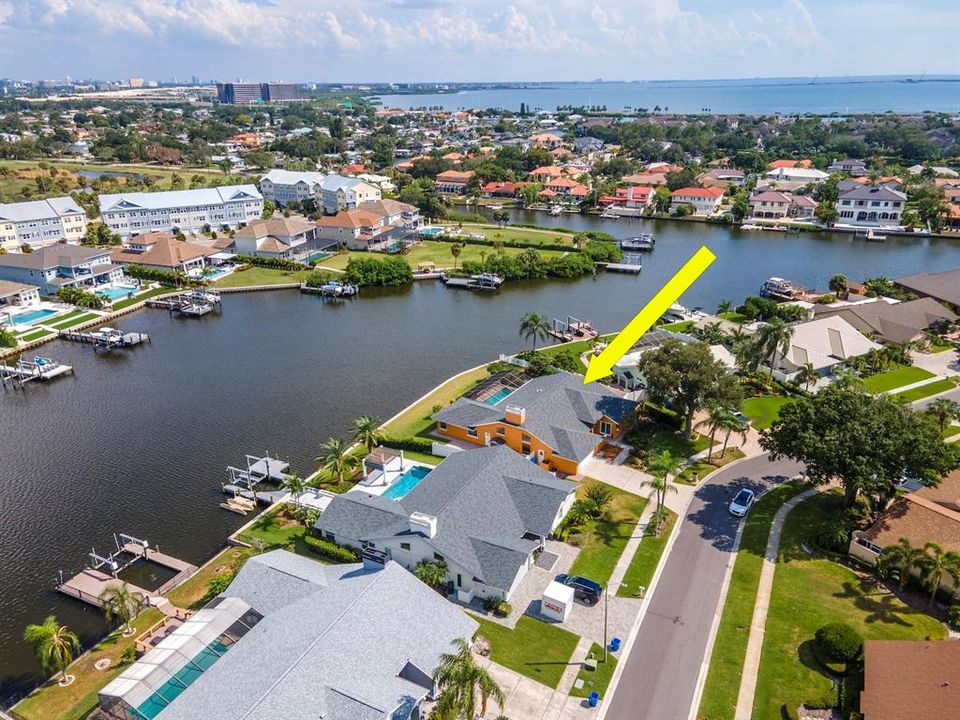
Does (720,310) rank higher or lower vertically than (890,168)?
lower

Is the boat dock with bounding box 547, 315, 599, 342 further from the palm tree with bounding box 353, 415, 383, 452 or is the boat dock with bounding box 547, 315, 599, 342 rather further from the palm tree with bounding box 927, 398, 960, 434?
the palm tree with bounding box 927, 398, 960, 434

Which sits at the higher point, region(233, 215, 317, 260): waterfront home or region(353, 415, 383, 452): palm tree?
region(233, 215, 317, 260): waterfront home

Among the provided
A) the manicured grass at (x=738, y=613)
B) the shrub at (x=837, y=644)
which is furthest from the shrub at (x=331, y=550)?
the shrub at (x=837, y=644)

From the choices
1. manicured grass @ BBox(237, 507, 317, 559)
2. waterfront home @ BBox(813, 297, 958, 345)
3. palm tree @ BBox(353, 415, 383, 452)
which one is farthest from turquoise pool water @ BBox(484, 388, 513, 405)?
waterfront home @ BBox(813, 297, 958, 345)

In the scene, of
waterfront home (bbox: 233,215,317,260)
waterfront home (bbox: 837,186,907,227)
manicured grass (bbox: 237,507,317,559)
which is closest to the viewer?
manicured grass (bbox: 237,507,317,559)

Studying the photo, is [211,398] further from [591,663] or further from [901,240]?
[901,240]

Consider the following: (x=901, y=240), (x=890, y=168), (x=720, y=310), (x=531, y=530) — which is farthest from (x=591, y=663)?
(x=890, y=168)

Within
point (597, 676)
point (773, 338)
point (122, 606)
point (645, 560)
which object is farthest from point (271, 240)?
point (597, 676)
